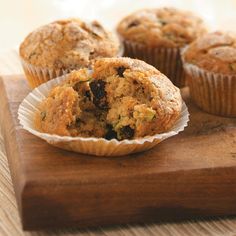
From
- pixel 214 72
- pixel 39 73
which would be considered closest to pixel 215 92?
pixel 214 72

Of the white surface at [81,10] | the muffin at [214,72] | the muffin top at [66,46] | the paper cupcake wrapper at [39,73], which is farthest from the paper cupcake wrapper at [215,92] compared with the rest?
the white surface at [81,10]

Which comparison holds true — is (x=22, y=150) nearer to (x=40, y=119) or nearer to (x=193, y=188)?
(x=40, y=119)

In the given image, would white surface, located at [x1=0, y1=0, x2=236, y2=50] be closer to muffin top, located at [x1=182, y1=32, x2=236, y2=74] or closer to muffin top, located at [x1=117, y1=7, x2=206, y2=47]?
muffin top, located at [x1=117, y1=7, x2=206, y2=47]

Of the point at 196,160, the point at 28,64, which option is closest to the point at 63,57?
the point at 28,64

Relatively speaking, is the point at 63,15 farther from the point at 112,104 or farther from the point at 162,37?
the point at 112,104

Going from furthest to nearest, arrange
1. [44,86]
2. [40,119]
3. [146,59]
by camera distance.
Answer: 1. [146,59]
2. [44,86]
3. [40,119]

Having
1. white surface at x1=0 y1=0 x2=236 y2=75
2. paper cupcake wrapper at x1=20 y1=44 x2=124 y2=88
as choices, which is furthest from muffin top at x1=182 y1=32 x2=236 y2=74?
white surface at x1=0 y1=0 x2=236 y2=75
